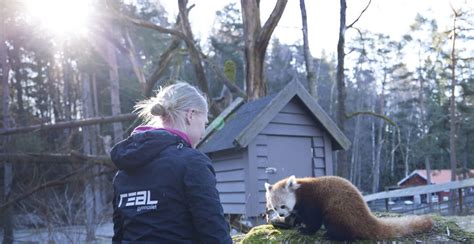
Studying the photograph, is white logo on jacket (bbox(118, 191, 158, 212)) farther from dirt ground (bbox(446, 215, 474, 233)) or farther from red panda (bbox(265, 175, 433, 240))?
dirt ground (bbox(446, 215, 474, 233))

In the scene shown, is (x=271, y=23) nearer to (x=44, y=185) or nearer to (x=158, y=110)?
(x=44, y=185)

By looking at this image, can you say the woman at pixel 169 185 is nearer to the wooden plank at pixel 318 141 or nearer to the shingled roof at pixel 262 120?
the shingled roof at pixel 262 120

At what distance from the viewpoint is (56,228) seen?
1180 centimetres

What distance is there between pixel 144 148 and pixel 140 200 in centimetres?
25

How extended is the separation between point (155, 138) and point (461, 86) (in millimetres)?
26763

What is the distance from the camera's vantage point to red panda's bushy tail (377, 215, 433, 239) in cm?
354

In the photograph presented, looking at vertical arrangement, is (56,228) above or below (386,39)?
below

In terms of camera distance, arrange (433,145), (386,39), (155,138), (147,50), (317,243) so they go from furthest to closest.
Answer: (386,39) < (433,145) < (147,50) < (317,243) < (155,138)

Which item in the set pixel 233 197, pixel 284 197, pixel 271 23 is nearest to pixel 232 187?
pixel 233 197

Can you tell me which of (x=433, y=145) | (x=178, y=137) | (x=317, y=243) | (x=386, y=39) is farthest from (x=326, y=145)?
(x=386, y=39)

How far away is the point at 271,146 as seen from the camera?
22.9ft

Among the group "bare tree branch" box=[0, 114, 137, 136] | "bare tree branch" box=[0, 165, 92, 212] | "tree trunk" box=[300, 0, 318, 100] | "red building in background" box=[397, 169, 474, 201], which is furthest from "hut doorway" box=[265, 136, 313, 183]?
"red building in background" box=[397, 169, 474, 201]

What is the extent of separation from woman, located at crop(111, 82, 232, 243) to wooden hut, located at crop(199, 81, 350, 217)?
13.5 ft

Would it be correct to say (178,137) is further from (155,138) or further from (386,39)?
(386,39)
